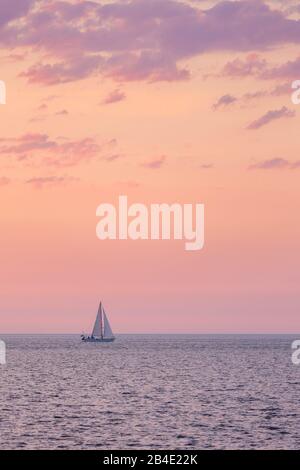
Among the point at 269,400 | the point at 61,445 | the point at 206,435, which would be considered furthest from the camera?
the point at 269,400

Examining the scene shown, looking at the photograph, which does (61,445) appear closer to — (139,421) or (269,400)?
(139,421)

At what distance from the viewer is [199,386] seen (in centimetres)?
14912

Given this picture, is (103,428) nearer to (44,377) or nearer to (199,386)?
(199,386)

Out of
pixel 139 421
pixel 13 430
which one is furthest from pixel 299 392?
pixel 13 430

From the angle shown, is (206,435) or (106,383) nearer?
(206,435)

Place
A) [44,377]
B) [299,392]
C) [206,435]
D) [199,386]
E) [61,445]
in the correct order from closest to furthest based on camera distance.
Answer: [61,445], [206,435], [299,392], [199,386], [44,377]

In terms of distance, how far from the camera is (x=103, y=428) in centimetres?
9294

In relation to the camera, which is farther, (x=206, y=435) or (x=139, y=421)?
(x=139, y=421)

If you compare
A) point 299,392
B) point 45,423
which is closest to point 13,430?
point 45,423
